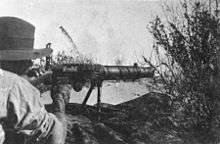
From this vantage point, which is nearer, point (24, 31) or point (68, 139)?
point (24, 31)

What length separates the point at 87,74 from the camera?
21.9 feet

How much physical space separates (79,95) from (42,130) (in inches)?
535

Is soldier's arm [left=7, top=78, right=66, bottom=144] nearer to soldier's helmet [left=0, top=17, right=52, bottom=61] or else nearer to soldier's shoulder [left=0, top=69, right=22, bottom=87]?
soldier's shoulder [left=0, top=69, right=22, bottom=87]

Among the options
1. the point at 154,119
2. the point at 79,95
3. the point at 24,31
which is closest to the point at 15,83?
the point at 24,31

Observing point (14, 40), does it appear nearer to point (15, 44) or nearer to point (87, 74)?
point (15, 44)

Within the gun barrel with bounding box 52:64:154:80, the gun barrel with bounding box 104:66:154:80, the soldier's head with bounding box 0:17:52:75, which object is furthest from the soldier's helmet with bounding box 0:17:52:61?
the gun barrel with bounding box 104:66:154:80

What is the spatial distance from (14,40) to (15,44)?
4 centimetres

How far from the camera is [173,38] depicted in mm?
5719

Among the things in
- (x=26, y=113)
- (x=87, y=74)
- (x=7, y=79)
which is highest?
(x=87, y=74)

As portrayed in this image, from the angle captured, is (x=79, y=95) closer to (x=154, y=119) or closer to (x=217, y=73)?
(x=154, y=119)

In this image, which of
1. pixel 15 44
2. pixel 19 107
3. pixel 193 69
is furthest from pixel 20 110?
pixel 193 69

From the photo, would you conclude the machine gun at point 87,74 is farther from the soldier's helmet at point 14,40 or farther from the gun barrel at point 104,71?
the soldier's helmet at point 14,40

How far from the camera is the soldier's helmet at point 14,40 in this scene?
9.75 ft

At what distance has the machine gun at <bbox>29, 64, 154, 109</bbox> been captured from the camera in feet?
17.4
